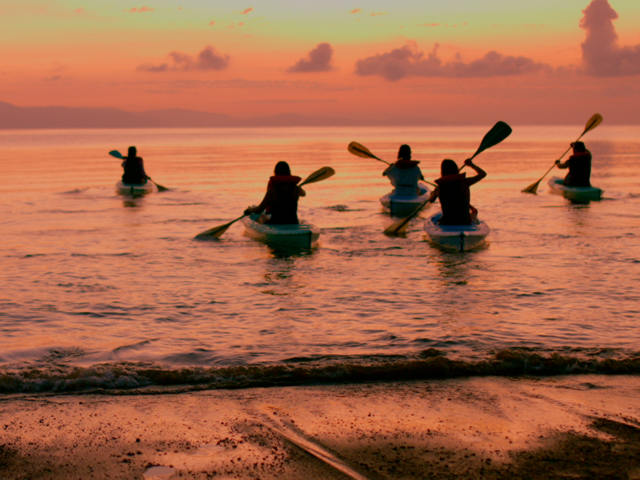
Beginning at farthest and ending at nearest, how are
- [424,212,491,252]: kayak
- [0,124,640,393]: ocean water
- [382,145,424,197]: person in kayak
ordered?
[382,145,424,197]: person in kayak < [424,212,491,252]: kayak < [0,124,640,393]: ocean water

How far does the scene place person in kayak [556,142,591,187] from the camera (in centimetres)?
1669

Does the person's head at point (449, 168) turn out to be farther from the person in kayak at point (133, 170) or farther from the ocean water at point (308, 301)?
the person in kayak at point (133, 170)

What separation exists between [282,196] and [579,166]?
33.5ft

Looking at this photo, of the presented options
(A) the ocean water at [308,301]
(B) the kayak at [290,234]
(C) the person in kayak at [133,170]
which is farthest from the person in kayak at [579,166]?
(C) the person in kayak at [133,170]

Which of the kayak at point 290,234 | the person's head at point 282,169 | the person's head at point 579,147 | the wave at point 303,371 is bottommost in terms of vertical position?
the wave at point 303,371

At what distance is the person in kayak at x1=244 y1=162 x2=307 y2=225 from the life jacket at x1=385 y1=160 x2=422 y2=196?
15.9 feet

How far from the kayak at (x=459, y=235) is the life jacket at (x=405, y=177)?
440 cm

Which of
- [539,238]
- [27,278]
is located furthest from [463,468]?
[539,238]

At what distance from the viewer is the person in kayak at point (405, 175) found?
15.0m

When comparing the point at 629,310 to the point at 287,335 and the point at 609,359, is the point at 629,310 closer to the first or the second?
the point at 609,359

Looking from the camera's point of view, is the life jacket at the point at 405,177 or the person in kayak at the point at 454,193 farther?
the life jacket at the point at 405,177

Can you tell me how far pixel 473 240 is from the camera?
1045cm

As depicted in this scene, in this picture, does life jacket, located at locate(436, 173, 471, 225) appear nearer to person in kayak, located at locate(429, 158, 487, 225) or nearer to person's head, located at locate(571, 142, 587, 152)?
person in kayak, located at locate(429, 158, 487, 225)

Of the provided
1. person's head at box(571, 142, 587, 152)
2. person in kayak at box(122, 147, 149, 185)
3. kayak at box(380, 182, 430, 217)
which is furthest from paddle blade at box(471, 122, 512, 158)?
person in kayak at box(122, 147, 149, 185)
